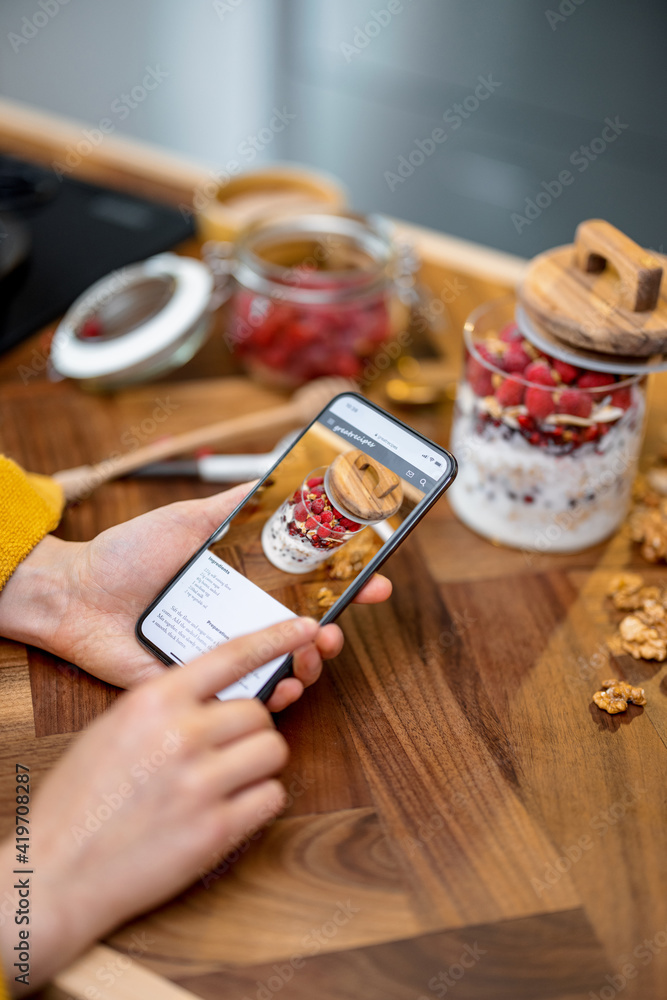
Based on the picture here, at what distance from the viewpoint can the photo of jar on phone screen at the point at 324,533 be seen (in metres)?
0.67

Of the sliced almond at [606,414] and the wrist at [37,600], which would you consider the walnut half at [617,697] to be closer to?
the sliced almond at [606,414]

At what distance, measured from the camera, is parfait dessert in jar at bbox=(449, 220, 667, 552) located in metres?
0.73

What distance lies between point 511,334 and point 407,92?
4.80 ft

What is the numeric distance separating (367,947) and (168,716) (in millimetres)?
196

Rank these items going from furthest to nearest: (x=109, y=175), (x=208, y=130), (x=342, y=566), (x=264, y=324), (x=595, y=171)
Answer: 1. (x=208, y=130)
2. (x=595, y=171)
3. (x=109, y=175)
4. (x=264, y=324)
5. (x=342, y=566)

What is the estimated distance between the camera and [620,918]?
552mm

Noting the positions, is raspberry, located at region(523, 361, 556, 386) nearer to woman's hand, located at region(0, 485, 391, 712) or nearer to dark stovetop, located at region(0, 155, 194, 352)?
woman's hand, located at region(0, 485, 391, 712)

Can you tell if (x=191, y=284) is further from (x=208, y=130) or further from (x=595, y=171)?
(x=208, y=130)

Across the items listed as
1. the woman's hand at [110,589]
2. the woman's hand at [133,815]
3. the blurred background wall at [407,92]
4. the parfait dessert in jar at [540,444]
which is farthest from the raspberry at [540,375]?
the blurred background wall at [407,92]

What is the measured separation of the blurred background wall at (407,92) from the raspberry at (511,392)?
1.31m

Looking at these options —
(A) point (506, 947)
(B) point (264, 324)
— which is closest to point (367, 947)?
(A) point (506, 947)

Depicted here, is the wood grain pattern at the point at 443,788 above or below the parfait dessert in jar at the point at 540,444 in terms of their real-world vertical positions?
below

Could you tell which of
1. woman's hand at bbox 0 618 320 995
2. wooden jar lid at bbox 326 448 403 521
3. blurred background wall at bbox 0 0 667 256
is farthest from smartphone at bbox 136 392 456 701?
blurred background wall at bbox 0 0 667 256

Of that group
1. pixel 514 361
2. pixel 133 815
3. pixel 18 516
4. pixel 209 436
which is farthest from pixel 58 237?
pixel 133 815
